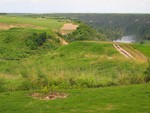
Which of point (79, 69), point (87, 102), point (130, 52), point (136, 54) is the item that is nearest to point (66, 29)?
point (130, 52)

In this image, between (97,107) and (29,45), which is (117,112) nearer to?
(97,107)

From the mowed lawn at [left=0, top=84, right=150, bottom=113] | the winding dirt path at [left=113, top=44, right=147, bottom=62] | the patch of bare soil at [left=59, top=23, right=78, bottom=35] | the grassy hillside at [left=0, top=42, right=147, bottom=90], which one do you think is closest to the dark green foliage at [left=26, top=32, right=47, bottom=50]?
the patch of bare soil at [left=59, top=23, right=78, bottom=35]

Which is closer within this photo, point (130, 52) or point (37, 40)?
point (130, 52)

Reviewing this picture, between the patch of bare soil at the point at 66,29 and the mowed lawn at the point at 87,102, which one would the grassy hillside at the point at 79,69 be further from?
the patch of bare soil at the point at 66,29

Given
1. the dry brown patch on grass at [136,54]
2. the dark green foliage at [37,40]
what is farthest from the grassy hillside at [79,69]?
the dark green foliage at [37,40]

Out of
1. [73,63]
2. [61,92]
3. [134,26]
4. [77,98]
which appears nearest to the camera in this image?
[77,98]

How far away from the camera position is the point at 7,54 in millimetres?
52531

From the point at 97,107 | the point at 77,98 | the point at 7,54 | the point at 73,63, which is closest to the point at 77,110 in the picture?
the point at 97,107

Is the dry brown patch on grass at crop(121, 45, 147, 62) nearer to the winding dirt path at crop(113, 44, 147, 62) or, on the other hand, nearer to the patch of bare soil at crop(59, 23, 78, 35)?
the winding dirt path at crop(113, 44, 147, 62)

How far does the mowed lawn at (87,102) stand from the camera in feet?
42.9

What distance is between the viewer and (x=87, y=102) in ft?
46.7

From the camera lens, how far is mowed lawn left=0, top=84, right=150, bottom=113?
515 inches

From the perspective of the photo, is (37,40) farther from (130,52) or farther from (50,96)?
(50,96)

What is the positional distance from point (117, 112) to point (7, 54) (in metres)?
41.6
